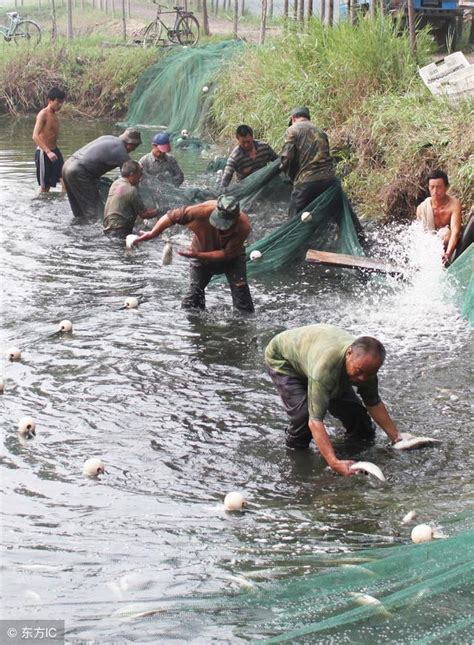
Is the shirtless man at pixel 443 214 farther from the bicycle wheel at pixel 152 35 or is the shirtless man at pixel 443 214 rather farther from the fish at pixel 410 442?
the bicycle wheel at pixel 152 35

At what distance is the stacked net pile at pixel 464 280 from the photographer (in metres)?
8.55

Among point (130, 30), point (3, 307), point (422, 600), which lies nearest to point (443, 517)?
point (422, 600)

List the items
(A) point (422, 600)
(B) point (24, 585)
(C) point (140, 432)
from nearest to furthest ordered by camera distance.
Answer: (A) point (422, 600) < (B) point (24, 585) < (C) point (140, 432)

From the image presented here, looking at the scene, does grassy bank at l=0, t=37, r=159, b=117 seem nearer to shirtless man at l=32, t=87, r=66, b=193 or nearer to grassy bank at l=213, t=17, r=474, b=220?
grassy bank at l=213, t=17, r=474, b=220

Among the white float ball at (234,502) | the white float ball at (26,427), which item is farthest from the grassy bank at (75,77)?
the white float ball at (234,502)

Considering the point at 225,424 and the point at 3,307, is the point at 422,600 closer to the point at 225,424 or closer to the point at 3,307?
the point at 225,424

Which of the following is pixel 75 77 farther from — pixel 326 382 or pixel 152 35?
pixel 326 382

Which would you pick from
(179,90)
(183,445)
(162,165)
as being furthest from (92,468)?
(179,90)

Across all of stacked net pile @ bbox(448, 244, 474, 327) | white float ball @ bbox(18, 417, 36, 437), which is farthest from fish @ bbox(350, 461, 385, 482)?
stacked net pile @ bbox(448, 244, 474, 327)

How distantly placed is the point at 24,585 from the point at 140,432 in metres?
2.17

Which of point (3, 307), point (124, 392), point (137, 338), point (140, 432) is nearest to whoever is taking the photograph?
point (140, 432)

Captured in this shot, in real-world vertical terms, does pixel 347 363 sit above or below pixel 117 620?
above

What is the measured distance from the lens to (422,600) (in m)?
3.77

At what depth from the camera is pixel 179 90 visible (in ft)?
69.1
